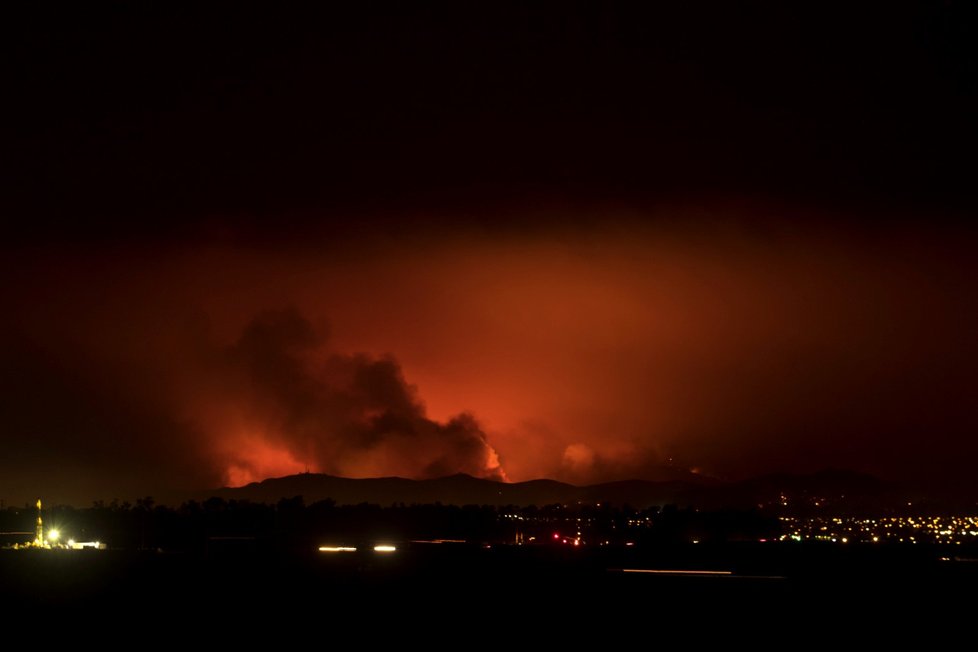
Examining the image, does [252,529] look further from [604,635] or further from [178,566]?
[604,635]

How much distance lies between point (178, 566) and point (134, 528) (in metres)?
85.2

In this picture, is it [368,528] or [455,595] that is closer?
[455,595]

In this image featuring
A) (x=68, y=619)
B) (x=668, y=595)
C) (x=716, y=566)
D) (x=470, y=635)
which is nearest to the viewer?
(x=470, y=635)

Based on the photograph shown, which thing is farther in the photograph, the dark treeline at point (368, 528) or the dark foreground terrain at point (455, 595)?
the dark treeline at point (368, 528)

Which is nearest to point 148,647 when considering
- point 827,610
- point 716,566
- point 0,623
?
point 0,623

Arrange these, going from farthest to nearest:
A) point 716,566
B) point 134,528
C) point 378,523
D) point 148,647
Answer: point 378,523 < point 134,528 < point 716,566 < point 148,647

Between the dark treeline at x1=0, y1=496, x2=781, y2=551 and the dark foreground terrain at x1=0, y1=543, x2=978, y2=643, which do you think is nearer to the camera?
the dark foreground terrain at x1=0, y1=543, x2=978, y2=643

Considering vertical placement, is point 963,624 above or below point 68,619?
below

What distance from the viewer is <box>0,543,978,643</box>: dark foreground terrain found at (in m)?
31.8

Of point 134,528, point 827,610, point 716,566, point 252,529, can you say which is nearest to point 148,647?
point 827,610

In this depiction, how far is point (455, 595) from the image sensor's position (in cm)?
4284

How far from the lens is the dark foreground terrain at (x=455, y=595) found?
31.8 metres

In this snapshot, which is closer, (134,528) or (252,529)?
(134,528)

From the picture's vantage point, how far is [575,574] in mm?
59219
